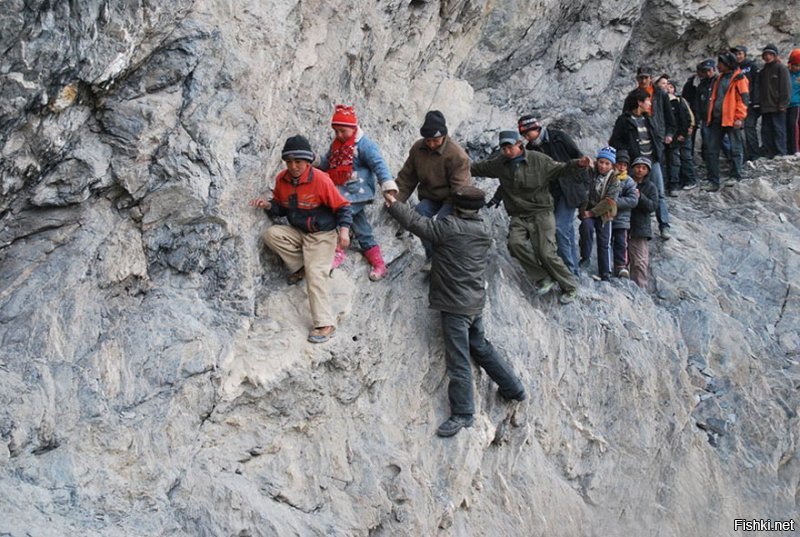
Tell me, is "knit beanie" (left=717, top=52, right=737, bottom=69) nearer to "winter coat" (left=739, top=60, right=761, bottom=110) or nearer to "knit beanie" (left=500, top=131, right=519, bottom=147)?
"winter coat" (left=739, top=60, right=761, bottom=110)

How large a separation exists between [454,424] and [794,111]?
29.5 ft

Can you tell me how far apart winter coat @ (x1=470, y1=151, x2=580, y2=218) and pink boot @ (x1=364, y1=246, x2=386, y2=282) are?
5.74ft

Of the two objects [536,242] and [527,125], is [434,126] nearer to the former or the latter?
[527,125]

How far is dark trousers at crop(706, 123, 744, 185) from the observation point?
13.7 metres

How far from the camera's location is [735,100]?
13.4 m

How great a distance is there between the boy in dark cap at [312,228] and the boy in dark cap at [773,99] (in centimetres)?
863

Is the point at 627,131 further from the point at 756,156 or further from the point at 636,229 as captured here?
the point at 756,156

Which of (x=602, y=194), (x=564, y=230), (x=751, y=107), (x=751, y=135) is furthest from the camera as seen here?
(x=751, y=135)

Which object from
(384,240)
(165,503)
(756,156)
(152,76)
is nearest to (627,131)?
(756,156)

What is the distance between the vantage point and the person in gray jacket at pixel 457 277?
27.9ft

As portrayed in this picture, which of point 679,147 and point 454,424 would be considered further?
point 679,147

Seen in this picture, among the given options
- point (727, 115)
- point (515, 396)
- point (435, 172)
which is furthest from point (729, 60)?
point (515, 396)

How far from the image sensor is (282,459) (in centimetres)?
764

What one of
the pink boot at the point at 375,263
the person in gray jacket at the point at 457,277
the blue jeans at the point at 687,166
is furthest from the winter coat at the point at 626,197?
the pink boot at the point at 375,263
